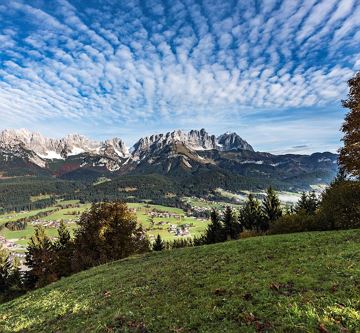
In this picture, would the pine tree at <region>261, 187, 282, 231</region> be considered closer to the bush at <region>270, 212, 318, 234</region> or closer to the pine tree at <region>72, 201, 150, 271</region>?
the bush at <region>270, 212, 318, 234</region>

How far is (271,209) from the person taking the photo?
8338cm

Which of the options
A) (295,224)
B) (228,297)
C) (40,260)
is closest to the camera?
(228,297)

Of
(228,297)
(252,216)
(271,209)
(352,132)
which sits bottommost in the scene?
(252,216)

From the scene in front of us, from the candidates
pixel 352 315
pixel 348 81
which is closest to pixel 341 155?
pixel 348 81

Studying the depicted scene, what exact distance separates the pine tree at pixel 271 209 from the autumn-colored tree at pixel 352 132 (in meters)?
48.8

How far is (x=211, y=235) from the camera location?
8775 centimetres

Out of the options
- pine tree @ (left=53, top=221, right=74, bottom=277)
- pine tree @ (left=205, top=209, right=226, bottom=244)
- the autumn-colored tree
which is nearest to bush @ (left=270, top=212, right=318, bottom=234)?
the autumn-colored tree

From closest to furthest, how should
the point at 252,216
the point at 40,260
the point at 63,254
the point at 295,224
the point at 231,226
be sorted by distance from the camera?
the point at 295,224, the point at 40,260, the point at 63,254, the point at 252,216, the point at 231,226

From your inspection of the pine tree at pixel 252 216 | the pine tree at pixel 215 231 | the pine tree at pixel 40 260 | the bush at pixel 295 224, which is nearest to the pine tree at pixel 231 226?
the pine tree at pixel 215 231

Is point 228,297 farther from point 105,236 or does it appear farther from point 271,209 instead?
point 271,209

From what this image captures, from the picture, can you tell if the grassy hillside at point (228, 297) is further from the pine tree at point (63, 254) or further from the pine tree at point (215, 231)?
the pine tree at point (215, 231)

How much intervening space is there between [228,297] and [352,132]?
1098 inches

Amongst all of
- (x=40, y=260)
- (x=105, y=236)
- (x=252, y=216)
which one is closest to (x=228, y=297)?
(x=105, y=236)

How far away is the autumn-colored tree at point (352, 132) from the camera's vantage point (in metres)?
33.3
